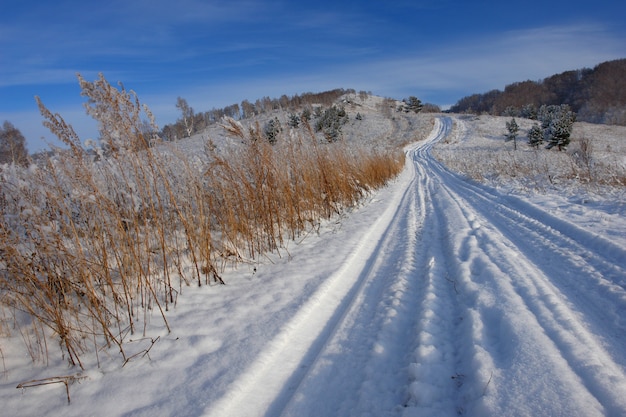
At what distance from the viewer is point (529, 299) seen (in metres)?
2.38

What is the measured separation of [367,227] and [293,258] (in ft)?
5.88

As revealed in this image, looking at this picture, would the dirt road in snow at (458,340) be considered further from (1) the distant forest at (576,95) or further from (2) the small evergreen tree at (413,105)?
(2) the small evergreen tree at (413,105)

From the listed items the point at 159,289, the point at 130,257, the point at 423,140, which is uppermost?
the point at 423,140

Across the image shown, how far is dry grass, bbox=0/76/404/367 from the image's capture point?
2.23m

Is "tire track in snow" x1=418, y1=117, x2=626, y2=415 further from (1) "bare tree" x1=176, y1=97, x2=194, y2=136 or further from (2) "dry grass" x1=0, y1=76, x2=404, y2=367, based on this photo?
(1) "bare tree" x1=176, y1=97, x2=194, y2=136

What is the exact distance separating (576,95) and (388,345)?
131m

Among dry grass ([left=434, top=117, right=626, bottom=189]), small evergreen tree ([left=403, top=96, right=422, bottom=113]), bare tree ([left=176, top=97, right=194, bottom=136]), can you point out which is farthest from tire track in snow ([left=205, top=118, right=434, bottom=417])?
small evergreen tree ([left=403, top=96, right=422, bottom=113])

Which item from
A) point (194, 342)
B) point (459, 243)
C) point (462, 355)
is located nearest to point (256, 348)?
point (194, 342)

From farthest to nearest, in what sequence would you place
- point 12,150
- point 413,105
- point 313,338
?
point 413,105 → point 12,150 → point 313,338

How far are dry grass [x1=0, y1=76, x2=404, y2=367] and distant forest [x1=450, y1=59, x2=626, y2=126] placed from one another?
80587mm

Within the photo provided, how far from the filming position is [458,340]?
2074mm

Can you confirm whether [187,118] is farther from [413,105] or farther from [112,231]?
[413,105]

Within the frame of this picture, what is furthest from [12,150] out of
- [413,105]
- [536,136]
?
[413,105]

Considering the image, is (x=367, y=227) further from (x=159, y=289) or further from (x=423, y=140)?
(x=423, y=140)
